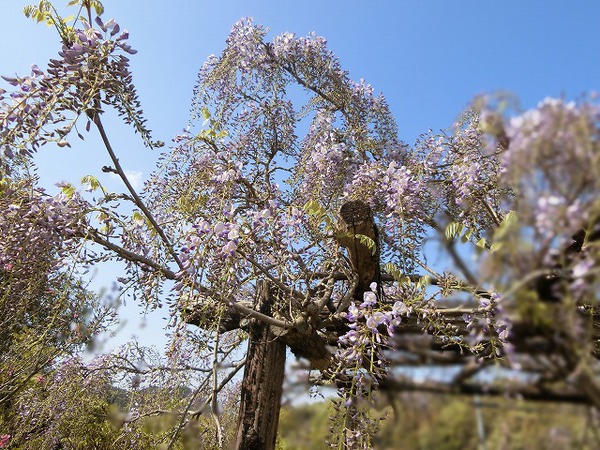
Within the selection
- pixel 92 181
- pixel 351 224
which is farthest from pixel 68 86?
pixel 351 224

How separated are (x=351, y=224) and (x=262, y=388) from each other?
1444 millimetres

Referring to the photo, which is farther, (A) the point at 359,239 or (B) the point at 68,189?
(A) the point at 359,239

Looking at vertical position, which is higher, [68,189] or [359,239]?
[359,239]

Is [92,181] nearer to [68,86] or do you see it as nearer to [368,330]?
[68,86]

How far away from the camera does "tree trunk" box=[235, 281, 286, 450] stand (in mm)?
3059

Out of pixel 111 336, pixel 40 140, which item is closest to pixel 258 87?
pixel 111 336

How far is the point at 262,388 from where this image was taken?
319cm

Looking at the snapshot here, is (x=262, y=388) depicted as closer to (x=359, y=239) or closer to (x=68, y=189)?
(x=359, y=239)

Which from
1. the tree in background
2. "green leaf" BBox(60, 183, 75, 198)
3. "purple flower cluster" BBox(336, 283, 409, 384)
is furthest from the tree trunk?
"green leaf" BBox(60, 183, 75, 198)

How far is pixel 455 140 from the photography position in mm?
3682

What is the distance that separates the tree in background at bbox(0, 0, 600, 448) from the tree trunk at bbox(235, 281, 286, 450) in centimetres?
7

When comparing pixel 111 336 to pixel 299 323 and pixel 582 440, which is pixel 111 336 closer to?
pixel 299 323

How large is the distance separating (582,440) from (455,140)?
3634 millimetres

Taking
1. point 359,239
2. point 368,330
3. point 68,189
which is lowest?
point 368,330
